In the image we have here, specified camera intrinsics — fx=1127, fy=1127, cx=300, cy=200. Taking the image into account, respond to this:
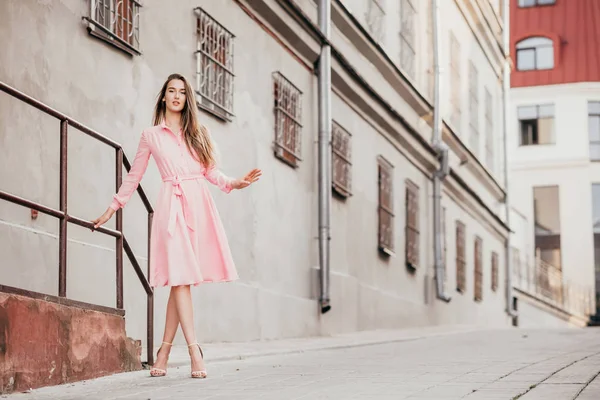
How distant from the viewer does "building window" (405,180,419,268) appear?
19.7 metres

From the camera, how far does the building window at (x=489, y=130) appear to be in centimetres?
2870

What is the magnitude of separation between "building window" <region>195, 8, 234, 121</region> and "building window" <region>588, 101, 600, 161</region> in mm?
33004

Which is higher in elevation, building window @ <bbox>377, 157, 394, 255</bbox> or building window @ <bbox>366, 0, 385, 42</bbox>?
building window @ <bbox>366, 0, 385, 42</bbox>

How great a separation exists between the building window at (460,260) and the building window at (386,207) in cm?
597

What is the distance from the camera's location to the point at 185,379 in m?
6.53

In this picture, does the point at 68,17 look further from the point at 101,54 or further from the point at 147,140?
the point at 147,140

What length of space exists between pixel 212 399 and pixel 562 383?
2111mm

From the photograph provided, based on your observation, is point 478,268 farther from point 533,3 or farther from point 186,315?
point 186,315

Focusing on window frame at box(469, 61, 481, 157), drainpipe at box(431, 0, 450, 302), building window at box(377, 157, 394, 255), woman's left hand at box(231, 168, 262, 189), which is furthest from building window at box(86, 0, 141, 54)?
window frame at box(469, 61, 481, 157)

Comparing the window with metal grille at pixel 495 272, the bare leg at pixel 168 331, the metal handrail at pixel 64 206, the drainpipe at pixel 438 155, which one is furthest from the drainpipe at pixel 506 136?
the bare leg at pixel 168 331

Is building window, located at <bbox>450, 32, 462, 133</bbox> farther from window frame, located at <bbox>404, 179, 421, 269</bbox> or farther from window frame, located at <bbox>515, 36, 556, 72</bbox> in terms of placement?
window frame, located at <bbox>515, 36, 556, 72</bbox>

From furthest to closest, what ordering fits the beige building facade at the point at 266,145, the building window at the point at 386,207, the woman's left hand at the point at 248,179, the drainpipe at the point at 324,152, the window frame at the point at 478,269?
the window frame at the point at 478,269, the building window at the point at 386,207, the drainpipe at the point at 324,152, the beige building facade at the point at 266,145, the woman's left hand at the point at 248,179

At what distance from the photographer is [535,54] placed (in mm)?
43312

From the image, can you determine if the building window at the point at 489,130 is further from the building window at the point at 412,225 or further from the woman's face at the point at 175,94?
the woman's face at the point at 175,94
